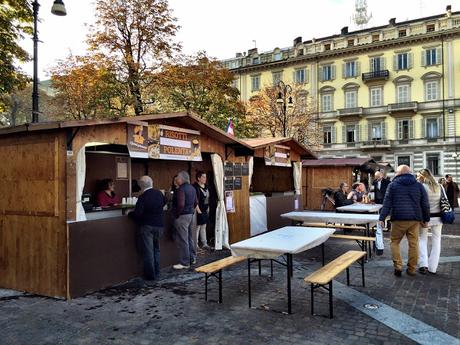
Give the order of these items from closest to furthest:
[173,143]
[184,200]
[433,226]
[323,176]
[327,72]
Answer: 1. [433,226]
2. [184,200]
3. [173,143]
4. [323,176]
5. [327,72]

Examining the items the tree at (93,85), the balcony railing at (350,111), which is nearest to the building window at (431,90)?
the balcony railing at (350,111)

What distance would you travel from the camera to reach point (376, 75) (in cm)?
4150

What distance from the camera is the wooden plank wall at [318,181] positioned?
778 inches

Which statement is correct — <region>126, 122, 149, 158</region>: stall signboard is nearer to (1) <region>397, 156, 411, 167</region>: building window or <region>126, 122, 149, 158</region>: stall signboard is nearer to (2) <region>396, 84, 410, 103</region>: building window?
(1) <region>397, 156, 411, 167</region>: building window

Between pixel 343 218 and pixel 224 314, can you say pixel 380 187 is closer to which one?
Result: pixel 343 218

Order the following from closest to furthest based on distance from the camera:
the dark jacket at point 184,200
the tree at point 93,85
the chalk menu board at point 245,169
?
1. the dark jacket at point 184,200
2. the chalk menu board at point 245,169
3. the tree at point 93,85

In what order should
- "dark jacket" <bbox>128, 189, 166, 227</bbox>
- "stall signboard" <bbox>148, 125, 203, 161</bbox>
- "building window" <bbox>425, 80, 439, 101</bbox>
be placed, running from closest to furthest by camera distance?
"dark jacket" <bbox>128, 189, 166, 227</bbox> < "stall signboard" <bbox>148, 125, 203, 161</bbox> < "building window" <bbox>425, 80, 439, 101</bbox>

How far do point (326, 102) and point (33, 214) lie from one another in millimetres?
41951

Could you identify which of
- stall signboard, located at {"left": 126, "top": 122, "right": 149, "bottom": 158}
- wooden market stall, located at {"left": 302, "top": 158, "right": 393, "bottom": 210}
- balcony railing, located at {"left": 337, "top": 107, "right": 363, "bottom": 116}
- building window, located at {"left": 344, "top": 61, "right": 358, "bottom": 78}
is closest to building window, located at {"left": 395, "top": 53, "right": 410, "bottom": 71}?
building window, located at {"left": 344, "top": 61, "right": 358, "bottom": 78}

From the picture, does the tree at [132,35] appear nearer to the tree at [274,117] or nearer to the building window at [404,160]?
the tree at [274,117]

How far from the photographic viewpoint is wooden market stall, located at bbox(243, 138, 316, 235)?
11.6 metres

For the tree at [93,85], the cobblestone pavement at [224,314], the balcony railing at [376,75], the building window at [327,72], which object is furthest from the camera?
the building window at [327,72]

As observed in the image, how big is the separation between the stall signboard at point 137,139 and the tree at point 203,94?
1289 cm

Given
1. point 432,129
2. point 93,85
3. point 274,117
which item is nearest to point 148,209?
point 93,85
